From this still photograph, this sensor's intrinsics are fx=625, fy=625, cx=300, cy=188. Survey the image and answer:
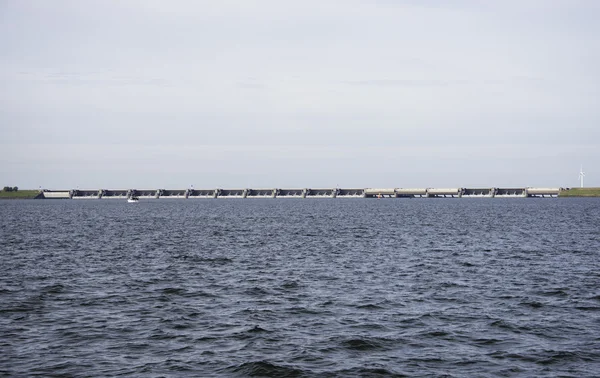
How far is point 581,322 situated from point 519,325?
9.72ft

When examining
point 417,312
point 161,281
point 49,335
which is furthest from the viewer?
point 161,281

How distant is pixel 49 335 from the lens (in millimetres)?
25062

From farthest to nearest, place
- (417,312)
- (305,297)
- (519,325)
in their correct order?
(305,297), (417,312), (519,325)

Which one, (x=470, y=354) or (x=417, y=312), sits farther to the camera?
(x=417, y=312)

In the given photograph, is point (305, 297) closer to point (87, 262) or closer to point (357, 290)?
point (357, 290)

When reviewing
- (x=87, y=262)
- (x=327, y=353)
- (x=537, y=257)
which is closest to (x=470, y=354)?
(x=327, y=353)

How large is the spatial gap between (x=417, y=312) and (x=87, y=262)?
3052 centimetres

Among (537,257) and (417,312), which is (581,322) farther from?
(537,257)

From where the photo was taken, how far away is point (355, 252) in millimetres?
57062

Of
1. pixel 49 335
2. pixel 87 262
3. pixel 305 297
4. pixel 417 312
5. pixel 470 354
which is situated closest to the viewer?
pixel 470 354

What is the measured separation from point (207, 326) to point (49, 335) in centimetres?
632

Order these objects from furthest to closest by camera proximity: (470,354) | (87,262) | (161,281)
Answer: (87,262) < (161,281) < (470,354)

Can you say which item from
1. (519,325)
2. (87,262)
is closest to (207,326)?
(519,325)

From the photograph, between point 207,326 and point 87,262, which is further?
point 87,262
